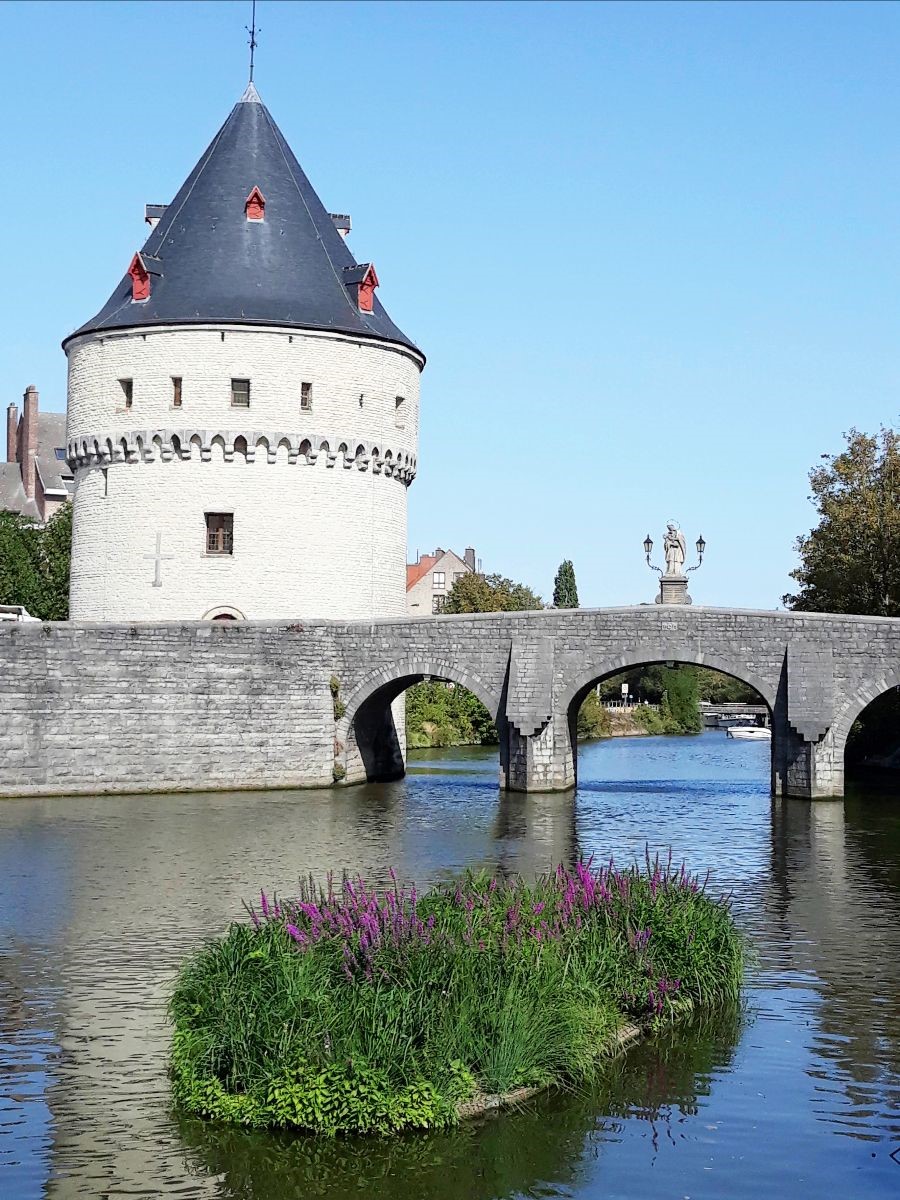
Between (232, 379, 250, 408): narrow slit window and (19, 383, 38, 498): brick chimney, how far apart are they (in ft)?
133

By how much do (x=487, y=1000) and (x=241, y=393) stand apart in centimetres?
2770

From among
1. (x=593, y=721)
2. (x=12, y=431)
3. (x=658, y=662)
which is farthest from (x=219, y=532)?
(x=12, y=431)

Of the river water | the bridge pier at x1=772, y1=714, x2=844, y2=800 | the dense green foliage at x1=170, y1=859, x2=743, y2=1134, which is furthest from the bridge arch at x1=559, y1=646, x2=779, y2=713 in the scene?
the dense green foliage at x1=170, y1=859, x2=743, y2=1134

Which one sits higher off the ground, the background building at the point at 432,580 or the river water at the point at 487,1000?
the background building at the point at 432,580

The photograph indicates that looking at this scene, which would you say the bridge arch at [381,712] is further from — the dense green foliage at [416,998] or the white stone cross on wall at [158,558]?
the dense green foliage at [416,998]

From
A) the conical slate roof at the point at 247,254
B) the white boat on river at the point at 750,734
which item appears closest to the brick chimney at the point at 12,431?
the white boat on river at the point at 750,734

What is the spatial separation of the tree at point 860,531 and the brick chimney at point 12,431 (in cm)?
4857

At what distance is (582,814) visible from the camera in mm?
30438

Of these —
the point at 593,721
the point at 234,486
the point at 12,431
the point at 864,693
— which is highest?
the point at 12,431

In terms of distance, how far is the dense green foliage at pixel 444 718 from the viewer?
2141 inches

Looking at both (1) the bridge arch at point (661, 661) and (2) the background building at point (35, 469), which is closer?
(1) the bridge arch at point (661, 661)

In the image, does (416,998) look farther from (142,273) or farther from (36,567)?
(36,567)

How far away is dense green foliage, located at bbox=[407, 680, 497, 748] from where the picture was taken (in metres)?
54.4

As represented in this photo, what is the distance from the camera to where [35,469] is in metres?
75.1
